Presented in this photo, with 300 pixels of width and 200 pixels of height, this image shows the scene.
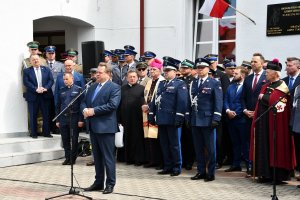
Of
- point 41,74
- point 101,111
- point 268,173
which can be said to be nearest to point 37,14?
point 41,74

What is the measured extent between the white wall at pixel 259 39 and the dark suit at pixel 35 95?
4590mm

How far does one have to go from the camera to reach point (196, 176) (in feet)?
31.6

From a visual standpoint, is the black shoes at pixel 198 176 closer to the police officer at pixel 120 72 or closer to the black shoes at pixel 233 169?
the black shoes at pixel 233 169

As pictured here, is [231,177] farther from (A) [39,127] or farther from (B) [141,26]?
(B) [141,26]

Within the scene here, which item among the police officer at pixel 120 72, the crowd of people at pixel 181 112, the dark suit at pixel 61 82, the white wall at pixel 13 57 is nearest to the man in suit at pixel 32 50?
the crowd of people at pixel 181 112

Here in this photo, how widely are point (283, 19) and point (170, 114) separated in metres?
4.37

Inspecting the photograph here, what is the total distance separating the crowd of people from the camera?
8453 mm

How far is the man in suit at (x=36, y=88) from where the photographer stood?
12133 mm

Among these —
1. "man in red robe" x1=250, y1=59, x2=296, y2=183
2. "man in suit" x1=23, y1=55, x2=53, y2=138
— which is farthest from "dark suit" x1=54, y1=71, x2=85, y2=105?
"man in red robe" x1=250, y1=59, x2=296, y2=183

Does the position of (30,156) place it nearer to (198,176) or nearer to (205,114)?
(198,176)

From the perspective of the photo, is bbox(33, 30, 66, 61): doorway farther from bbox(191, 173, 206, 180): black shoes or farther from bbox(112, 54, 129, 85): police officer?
bbox(191, 173, 206, 180): black shoes

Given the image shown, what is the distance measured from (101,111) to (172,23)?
23.3ft

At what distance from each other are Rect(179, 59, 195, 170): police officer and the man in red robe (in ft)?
6.03

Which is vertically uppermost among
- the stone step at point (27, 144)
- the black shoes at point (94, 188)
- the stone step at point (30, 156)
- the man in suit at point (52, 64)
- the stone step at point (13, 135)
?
the man in suit at point (52, 64)
